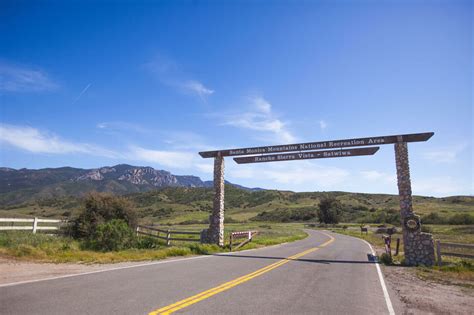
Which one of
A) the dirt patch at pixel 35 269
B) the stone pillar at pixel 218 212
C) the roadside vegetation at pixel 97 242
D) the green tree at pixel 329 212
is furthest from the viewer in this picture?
the green tree at pixel 329 212

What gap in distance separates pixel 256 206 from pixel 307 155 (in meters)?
98.8

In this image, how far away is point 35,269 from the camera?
33.3 feet

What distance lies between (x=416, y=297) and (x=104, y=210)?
59.6 feet

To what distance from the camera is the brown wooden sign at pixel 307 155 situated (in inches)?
718

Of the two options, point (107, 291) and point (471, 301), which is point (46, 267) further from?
→ point (471, 301)

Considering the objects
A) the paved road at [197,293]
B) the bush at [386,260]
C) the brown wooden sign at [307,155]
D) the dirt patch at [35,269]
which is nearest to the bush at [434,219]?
the bush at [386,260]

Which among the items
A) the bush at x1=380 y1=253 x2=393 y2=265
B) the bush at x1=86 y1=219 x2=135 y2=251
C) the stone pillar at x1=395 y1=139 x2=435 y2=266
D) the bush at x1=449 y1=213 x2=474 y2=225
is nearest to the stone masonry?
the bush at x1=86 y1=219 x2=135 y2=251

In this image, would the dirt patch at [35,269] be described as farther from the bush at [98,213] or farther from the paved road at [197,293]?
the bush at [98,213]

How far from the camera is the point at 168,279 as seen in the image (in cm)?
913

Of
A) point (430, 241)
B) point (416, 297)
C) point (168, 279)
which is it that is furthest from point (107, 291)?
point (430, 241)

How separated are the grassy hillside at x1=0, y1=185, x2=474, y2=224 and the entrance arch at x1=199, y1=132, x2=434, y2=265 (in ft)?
174

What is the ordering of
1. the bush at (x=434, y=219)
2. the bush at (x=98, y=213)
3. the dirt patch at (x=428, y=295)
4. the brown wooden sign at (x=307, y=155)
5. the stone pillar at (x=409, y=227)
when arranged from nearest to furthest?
the dirt patch at (x=428, y=295)
the stone pillar at (x=409, y=227)
the brown wooden sign at (x=307, y=155)
the bush at (x=98, y=213)
the bush at (x=434, y=219)

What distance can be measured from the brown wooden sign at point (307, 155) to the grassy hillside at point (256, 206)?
177 ft

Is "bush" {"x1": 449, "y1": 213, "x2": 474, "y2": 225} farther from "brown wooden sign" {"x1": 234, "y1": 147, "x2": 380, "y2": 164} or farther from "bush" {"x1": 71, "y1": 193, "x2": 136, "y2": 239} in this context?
"bush" {"x1": 71, "y1": 193, "x2": 136, "y2": 239}
